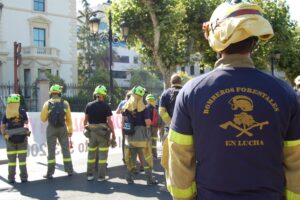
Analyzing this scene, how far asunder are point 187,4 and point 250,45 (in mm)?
17163

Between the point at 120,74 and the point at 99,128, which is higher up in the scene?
the point at 120,74

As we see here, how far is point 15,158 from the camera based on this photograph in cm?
927

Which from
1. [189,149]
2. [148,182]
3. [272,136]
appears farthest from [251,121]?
[148,182]

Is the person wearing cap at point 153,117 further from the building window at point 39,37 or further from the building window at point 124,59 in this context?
the building window at point 124,59

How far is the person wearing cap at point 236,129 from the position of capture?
2447mm

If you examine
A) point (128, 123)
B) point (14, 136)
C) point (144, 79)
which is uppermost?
point (144, 79)

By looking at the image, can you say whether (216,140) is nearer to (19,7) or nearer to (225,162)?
(225,162)

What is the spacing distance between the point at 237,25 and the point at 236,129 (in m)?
0.58

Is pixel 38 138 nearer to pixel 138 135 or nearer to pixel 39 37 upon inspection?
pixel 138 135

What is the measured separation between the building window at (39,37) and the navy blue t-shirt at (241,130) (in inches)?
1520

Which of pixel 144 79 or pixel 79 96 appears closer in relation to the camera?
pixel 79 96

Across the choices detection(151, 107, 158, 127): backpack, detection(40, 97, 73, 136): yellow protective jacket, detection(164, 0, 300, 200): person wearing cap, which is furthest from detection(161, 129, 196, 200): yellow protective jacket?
detection(151, 107, 158, 127): backpack

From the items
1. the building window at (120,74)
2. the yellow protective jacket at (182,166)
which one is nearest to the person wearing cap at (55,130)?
the yellow protective jacket at (182,166)

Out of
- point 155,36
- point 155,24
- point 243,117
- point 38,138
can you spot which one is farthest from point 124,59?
point 243,117
